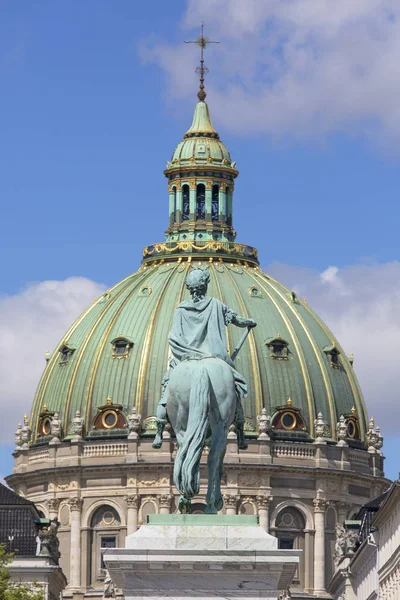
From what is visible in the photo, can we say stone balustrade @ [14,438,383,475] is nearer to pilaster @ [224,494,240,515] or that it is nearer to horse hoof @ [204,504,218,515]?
pilaster @ [224,494,240,515]

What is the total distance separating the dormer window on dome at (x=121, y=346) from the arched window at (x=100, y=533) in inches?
442

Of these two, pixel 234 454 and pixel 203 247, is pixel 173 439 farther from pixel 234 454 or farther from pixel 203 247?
pixel 203 247

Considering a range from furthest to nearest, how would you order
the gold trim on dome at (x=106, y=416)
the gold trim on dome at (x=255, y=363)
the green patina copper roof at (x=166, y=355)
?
the gold trim on dome at (x=106, y=416), the green patina copper roof at (x=166, y=355), the gold trim on dome at (x=255, y=363)

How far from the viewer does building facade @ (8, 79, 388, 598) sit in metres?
176

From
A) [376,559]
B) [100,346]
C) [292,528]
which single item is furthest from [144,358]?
[376,559]

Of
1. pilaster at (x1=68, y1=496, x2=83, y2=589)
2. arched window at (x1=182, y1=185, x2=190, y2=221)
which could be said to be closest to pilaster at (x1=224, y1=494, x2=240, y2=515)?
pilaster at (x1=68, y1=496, x2=83, y2=589)

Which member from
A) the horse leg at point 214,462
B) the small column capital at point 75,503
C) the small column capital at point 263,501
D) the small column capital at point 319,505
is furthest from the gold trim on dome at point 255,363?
the horse leg at point 214,462

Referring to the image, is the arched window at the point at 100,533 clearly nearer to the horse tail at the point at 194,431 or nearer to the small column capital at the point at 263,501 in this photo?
the small column capital at the point at 263,501

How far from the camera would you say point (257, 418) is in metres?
178

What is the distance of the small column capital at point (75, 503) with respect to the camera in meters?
176

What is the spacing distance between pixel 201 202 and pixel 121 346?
69.2 feet

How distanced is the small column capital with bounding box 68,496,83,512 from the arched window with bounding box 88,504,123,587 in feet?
5.03

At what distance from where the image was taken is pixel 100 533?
580 feet

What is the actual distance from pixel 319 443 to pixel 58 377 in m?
20.5
